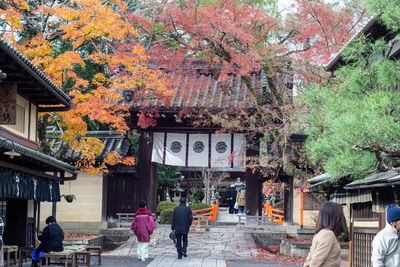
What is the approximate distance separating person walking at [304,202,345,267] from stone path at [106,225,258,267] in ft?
33.7

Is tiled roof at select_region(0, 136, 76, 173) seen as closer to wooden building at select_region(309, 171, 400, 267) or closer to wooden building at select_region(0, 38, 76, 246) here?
wooden building at select_region(0, 38, 76, 246)

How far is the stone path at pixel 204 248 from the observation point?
16.6m

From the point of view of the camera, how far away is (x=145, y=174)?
24625 millimetres

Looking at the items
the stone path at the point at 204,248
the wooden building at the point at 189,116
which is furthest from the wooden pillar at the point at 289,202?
the stone path at the point at 204,248

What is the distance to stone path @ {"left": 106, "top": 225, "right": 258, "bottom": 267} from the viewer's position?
16.6 metres

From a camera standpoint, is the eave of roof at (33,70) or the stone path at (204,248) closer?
the eave of roof at (33,70)

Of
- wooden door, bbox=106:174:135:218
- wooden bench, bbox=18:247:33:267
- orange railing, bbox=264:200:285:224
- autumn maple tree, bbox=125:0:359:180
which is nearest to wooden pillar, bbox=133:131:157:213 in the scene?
wooden door, bbox=106:174:135:218

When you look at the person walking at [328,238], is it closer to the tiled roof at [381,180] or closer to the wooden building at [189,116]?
the tiled roof at [381,180]

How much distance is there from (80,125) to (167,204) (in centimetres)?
1202

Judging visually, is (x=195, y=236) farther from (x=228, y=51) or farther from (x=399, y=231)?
(x=399, y=231)

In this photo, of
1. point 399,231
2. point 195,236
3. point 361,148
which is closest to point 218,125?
point 195,236

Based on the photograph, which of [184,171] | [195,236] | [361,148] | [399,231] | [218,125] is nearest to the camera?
[399,231]

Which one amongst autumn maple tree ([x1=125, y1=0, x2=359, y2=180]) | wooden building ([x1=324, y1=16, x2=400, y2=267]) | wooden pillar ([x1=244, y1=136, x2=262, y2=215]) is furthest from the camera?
wooden pillar ([x1=244, y1=136, x2=262, y2=215])

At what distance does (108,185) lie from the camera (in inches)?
969
